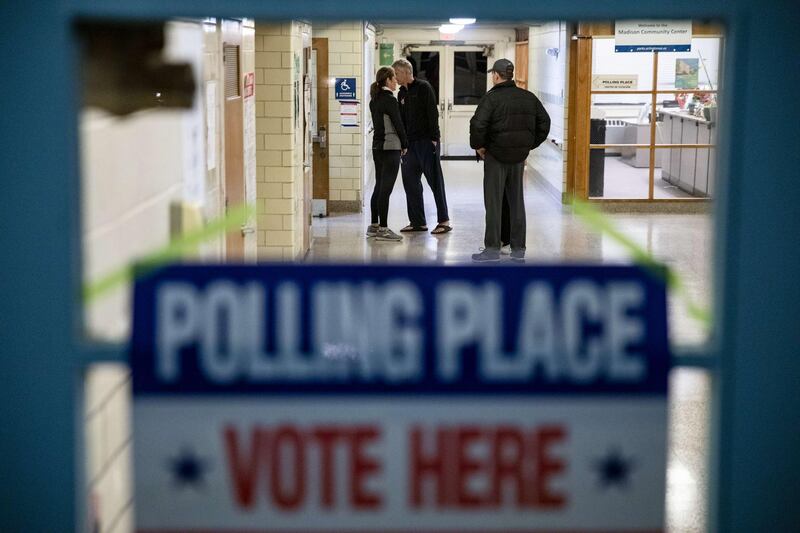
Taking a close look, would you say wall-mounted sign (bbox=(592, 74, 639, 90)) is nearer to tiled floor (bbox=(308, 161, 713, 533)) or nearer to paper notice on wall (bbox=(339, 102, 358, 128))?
tiled floor (bbox=(308, 161, 713, 533))

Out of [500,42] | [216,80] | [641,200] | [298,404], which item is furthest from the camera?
[500,42]

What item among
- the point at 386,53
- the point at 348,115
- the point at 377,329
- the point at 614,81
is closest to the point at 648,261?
the point at 377,329

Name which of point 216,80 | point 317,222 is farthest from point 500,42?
point 216,80

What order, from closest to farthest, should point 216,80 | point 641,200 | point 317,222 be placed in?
point 216,80 → point 317,222 → point 641,200

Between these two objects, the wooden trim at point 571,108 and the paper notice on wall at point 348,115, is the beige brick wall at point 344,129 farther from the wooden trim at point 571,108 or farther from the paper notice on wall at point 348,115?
the wooden trim at point 571,108

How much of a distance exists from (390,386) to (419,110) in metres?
9.11

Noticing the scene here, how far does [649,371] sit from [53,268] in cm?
76

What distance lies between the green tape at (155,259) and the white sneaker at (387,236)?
8910 millimetres

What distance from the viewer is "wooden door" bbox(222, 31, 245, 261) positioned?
16.2ft

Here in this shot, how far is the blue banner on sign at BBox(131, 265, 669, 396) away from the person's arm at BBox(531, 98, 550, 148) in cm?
740

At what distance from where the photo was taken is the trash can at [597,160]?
1284 cm

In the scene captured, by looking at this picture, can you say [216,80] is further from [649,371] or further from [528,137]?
[528,137]

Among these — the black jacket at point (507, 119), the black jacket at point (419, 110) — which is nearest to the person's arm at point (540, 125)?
the black jacket at point (507, 119)

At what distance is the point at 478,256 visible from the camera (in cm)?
921
